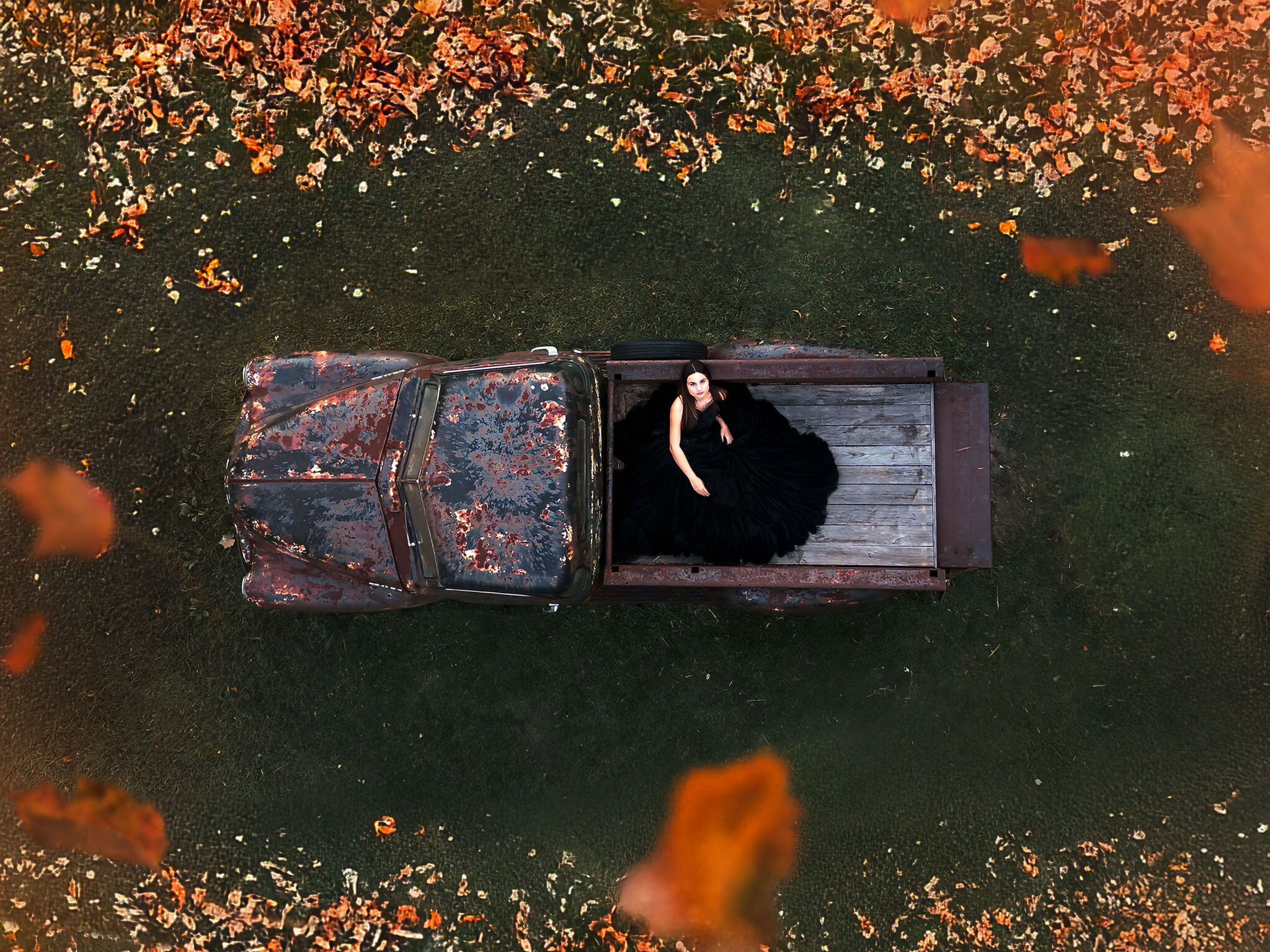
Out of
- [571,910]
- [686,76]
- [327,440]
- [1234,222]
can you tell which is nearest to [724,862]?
[571,910]

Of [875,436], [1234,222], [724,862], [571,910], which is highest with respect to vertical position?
[1234,222]

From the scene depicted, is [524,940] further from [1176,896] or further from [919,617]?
[1176,896]

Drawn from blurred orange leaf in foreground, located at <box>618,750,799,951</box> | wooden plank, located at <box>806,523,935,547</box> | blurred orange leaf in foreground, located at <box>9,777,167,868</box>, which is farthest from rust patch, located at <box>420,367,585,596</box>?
blurred orange leaf in foreground, located at <box>9,777,167,868</box>

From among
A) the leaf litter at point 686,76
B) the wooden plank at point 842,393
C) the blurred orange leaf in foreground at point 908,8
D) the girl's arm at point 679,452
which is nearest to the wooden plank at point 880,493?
the wooden plank at point 842,393

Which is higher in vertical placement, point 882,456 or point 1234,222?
point 1234,222

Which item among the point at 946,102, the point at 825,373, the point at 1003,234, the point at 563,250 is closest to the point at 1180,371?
the point at 1003,234

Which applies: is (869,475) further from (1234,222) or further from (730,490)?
(1234,222)

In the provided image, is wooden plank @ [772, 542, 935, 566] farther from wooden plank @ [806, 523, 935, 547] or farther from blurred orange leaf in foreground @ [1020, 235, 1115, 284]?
blurred orange leaf in foreground @ [1020, 235, 1115, 284]
